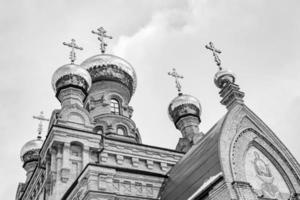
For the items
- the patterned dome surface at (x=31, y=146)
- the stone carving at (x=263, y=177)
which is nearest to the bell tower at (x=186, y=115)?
the stone carving at (x=263, y=177)

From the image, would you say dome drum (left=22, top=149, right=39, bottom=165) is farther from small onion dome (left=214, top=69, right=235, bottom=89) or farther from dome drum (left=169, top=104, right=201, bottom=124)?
small onion dome (left=214, top=69, right=235, bottom=89)

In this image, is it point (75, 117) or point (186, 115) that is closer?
point (75, 117)

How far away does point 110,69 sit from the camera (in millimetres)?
18000

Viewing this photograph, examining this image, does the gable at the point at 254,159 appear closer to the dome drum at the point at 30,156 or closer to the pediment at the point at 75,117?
the pediment at the point at 75,117

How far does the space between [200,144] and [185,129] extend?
6.17 m

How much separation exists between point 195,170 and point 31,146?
13.1 m

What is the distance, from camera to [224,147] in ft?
30.0

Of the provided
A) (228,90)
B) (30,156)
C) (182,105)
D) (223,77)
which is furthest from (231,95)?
(30,156)

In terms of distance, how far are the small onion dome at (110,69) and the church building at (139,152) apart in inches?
1.7

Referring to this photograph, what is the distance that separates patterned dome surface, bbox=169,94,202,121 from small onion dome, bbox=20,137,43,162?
728 centimetres

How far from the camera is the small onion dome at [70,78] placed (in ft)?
48.5

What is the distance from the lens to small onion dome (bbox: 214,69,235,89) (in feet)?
39.4

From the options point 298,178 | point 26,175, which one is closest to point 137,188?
point 298,178

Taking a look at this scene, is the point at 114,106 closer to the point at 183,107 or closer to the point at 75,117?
the point at 183,107
